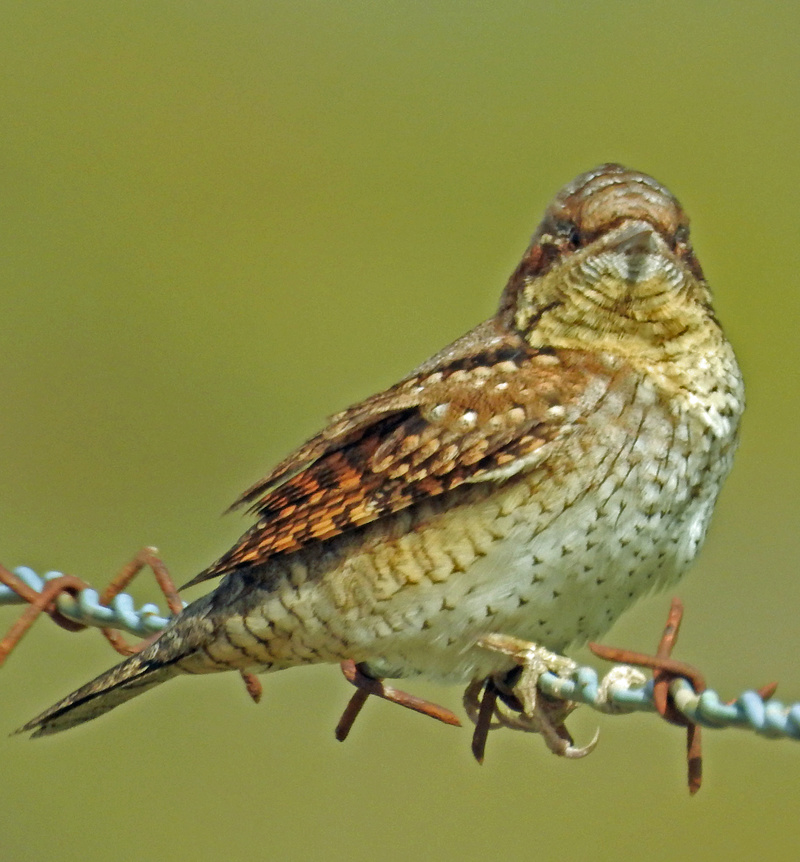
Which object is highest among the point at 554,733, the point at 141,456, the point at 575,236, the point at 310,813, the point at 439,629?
the point at 141,456

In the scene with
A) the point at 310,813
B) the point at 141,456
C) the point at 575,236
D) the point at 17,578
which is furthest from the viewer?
the point at 141,456

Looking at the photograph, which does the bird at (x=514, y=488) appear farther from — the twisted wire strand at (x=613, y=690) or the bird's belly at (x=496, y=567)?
the twisted wire strand at (x=613, y=690)

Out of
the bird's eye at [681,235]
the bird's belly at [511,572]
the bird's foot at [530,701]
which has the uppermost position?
the bird's eye at [681,235]

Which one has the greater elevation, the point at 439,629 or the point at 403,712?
the point at 439,629

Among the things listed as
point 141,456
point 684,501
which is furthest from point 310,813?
point 684,501

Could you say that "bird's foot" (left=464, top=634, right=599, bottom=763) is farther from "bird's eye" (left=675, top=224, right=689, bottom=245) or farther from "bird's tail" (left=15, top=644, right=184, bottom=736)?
"bird's eye" (left=675, top=224, right=689, bottom=245)

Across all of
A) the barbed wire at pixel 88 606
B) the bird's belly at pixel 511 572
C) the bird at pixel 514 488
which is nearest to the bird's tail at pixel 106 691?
the bird at pixel 514 488

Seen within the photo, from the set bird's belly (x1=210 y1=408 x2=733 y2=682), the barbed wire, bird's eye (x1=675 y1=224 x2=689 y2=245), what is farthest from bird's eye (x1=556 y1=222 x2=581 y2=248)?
the barbed wire

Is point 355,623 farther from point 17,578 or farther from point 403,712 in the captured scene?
point 403,712
